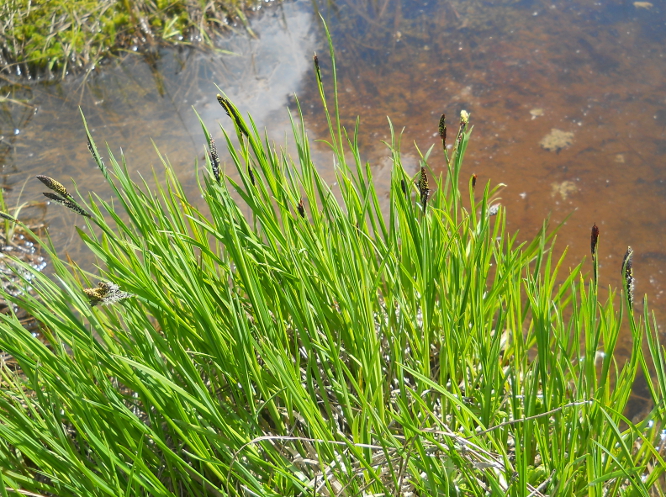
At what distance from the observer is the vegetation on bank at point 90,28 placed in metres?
4.68

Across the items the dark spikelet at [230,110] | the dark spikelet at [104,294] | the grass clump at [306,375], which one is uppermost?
the dark spikelet at [230,110]

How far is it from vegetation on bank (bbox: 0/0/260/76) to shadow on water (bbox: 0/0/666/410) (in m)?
0.22

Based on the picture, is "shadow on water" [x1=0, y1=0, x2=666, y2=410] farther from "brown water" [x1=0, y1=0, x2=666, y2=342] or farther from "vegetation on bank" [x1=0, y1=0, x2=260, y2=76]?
"vegetation on bank" [x1=0, y1=0, x2=260, y2=76]

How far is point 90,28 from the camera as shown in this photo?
15.5 ft

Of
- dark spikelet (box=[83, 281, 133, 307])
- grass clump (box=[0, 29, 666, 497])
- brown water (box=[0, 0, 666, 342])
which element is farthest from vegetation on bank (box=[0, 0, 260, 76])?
dark spikelet (box=[83, 281, 133, 307])

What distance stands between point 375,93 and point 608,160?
172 cm

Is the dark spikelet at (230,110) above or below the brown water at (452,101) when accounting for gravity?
above

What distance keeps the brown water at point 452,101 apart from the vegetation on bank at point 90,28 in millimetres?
204

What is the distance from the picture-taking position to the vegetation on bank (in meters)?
4.68

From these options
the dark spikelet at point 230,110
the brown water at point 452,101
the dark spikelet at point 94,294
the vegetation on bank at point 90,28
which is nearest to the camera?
the dark spikelet at point 94,294

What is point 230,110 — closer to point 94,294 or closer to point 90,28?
point 94,294

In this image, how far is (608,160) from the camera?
10.3 ft

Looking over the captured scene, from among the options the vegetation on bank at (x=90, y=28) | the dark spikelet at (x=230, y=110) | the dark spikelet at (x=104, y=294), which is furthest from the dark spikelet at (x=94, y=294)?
the vegetation on bank at (x=90, y=28)

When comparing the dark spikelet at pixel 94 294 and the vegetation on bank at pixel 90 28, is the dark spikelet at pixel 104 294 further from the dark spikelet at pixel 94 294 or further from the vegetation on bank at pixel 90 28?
the vegetation on bank at pixel 90 28
